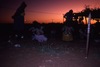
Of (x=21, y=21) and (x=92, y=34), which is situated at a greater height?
(x=21, y=21)

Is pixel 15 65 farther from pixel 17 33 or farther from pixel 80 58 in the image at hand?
pixel 17 33

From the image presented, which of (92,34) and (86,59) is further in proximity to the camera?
(92,34)

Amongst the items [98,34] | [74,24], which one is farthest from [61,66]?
[74,24]

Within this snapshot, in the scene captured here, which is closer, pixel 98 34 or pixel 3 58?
pixel 3 58

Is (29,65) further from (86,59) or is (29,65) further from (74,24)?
(74,24)

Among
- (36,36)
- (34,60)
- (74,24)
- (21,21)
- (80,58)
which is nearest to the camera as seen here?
(34,60)

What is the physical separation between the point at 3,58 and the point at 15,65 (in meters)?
1.45

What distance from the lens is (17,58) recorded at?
Answer: 903cm

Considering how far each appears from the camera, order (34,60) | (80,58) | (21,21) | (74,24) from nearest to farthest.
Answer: (34,60), (80,58), (21,21), (74,24)

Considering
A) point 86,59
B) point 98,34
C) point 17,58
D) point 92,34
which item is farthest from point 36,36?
point 98,34

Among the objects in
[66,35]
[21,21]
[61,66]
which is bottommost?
[61,66]

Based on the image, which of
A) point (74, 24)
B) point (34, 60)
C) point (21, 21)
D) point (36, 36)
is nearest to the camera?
point (34, 60)

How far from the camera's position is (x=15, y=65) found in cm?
780

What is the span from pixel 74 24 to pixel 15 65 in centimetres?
1383
